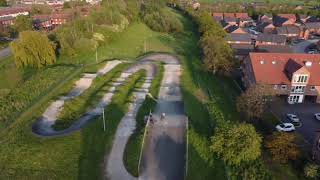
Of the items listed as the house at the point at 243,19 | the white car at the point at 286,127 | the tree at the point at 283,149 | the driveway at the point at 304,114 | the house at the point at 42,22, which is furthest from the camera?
the house at the point at 243,19

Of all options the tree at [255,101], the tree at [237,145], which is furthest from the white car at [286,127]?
the tree at [237,145]

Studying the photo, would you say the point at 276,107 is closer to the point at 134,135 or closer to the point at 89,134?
the point at 134,135

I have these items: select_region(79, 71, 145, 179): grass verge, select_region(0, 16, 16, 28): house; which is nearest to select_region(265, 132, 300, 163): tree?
select_region(79, 71, 145, 179): grass verge

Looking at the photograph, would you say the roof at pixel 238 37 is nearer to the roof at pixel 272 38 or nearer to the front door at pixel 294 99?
the roof at pixel 272 38

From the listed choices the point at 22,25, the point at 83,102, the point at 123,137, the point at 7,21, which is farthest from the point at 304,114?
the point at 7,21

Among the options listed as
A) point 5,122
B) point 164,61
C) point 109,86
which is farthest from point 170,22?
point 5,122
